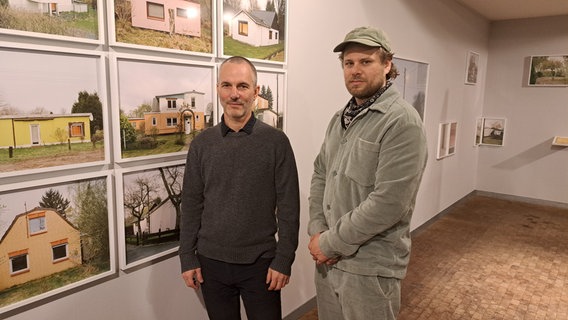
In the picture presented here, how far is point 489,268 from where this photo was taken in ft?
12.2

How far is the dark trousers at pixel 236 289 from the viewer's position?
5.19ft

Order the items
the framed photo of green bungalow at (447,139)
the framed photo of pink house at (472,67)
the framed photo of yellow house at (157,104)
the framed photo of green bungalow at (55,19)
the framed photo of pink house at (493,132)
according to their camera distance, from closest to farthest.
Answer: the framed photo of green bungalow at (55,19) < the framed photo of yellow house at (157,104) < the framed photo of green bungalow at (447,139) < the framed photo of pink house at (472,67) < the framed photo of pink house at (493,132)

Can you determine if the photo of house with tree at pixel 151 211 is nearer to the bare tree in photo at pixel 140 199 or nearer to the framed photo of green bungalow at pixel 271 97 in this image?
the bare tree in photo at pixel 140 199

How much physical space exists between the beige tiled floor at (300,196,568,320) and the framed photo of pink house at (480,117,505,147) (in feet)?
4.28

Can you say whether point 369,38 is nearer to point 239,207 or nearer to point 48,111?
Result: point 239,207

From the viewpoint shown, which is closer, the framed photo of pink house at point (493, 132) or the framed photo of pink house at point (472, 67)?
the framed photo of pink house at point (472, 67)

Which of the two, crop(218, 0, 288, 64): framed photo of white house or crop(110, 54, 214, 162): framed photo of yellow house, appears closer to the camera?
crop(110, 54, 214, 162): framed photo of yellow house

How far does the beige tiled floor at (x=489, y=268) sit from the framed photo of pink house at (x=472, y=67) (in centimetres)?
193

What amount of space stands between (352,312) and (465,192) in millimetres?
5418

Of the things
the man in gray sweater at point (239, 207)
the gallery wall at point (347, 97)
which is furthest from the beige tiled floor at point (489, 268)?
the man in gray sweater at point (239, 207)

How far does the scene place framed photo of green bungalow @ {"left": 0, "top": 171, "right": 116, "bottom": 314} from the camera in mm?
1265

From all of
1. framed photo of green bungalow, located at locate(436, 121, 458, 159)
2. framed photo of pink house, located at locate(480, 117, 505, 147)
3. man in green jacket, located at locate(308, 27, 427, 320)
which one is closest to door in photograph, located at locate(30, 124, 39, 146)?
man in green jacket, located at locate(308, 27, 427, 320)

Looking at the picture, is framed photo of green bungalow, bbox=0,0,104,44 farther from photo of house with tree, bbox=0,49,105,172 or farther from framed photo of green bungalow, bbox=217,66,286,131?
framed photo of green bungalow, bbox=217,66,286,131

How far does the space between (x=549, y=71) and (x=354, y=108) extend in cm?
576
